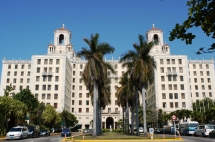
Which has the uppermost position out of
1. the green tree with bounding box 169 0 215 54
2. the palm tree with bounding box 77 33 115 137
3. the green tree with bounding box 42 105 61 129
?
the palm tree with bounding box 77 33 115 137

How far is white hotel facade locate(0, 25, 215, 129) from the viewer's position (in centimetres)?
8431

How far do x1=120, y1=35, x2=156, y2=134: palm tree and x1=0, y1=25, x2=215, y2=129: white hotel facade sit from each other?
49.8 meters

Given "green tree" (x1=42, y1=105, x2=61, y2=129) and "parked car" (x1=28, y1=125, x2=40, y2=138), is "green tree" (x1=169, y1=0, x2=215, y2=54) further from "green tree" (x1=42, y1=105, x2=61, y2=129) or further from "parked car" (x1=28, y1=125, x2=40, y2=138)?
"green tree" (x1=42, y1=105, x2=61, y2=129)

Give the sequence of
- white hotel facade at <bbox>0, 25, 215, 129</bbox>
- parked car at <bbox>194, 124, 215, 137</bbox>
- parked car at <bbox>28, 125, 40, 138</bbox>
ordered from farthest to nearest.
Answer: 1. white hotel facade at <bbox>0, 25, 215, 129</bbox>
2. parked car at <bbox>28, 125, 40, 138</bbox>
3. parked car at <bbox>194, 124, 215, 137</bbox>

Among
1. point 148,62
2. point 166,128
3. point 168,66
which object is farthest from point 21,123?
point 168,66

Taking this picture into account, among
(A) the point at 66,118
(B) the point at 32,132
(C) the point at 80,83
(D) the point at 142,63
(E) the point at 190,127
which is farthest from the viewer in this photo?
(C) the point at 80,83

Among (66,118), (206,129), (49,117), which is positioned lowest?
(206,129)

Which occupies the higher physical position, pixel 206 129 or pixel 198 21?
pixel 198 21

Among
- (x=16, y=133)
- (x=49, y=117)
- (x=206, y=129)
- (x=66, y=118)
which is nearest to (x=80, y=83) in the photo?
(x=66, y=118)

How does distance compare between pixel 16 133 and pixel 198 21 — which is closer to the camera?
pixel 198 21

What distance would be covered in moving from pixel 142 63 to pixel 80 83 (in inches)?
2845

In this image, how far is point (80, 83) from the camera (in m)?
103

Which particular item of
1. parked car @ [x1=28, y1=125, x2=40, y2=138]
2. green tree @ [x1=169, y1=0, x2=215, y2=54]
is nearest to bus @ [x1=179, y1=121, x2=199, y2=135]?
parked car @ [x1=28, y1=125, x2=40, y2=138]

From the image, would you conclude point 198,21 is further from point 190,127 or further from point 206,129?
point 190,127
